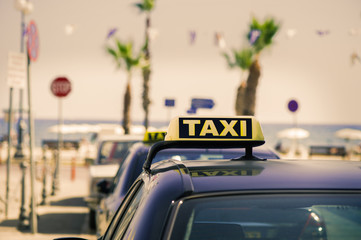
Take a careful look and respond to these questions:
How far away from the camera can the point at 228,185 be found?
8.29ft

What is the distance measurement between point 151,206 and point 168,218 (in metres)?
0.16

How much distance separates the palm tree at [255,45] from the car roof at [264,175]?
107 ft

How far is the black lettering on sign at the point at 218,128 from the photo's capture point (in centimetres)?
332

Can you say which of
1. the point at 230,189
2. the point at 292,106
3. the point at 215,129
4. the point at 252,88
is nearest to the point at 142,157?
the point at 215,129

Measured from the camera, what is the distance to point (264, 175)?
8.80ft

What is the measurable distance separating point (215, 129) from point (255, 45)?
3491 cm

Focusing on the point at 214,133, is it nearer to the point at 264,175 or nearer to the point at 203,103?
the point at 264,175

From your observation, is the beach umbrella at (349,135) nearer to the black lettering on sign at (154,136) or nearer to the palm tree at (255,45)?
the palm tree at (255,45)

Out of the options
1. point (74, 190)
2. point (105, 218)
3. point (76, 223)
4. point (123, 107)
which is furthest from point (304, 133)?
point (105, 218)

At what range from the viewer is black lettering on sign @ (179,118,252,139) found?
131 inches

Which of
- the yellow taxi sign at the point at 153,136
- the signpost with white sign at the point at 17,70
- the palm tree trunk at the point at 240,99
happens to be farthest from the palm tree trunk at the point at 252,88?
the yellow taxi sign at the point at 153,136

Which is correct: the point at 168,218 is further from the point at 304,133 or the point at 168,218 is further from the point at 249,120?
the point at 304,133

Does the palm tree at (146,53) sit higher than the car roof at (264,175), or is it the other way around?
the palm tree at (146,53)

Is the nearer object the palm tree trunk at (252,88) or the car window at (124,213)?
the car window at (124,213)
